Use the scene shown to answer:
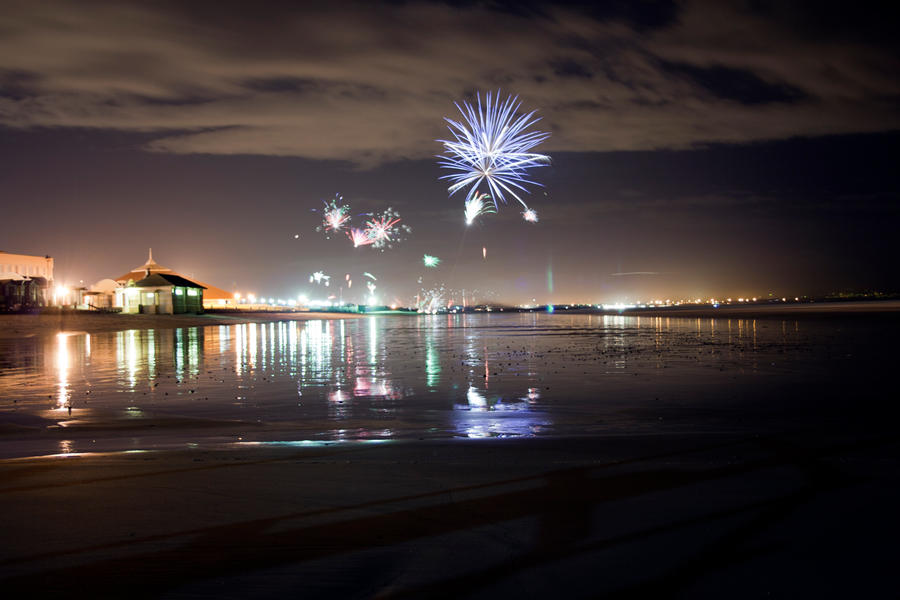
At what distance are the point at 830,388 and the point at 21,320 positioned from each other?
186 ft

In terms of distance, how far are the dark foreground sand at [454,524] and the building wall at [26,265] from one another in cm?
9780

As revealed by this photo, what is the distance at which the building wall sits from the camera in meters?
87.8

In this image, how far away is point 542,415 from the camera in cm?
1098

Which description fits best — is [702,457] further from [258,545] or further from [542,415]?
[258,545]

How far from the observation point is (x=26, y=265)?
9150cm

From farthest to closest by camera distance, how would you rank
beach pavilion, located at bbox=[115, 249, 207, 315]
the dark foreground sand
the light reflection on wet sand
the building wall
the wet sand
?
the building wall < beach pavilion, located at bbox=[115, 249, 207, 315] < the wet sand < the light reflection on wet sand < the dark foreground sand

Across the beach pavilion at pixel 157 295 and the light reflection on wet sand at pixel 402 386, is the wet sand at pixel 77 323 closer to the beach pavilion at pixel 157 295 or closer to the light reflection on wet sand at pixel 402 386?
the beach pavilion at pixel 157 295

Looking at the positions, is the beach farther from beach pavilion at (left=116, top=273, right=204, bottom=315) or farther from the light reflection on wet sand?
beach pavilion at (left=116, top=273, right=204, bottom=315)

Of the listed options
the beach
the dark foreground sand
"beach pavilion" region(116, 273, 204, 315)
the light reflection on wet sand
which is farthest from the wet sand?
the dark foreground sand

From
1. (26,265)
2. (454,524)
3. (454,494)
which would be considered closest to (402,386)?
(454,494)

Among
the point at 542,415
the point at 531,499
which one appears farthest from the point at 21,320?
the point at 531,499

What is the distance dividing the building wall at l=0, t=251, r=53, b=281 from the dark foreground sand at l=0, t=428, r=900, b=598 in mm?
97800

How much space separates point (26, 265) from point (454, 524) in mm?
109277

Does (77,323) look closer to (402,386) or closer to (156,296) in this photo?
(156,296)
